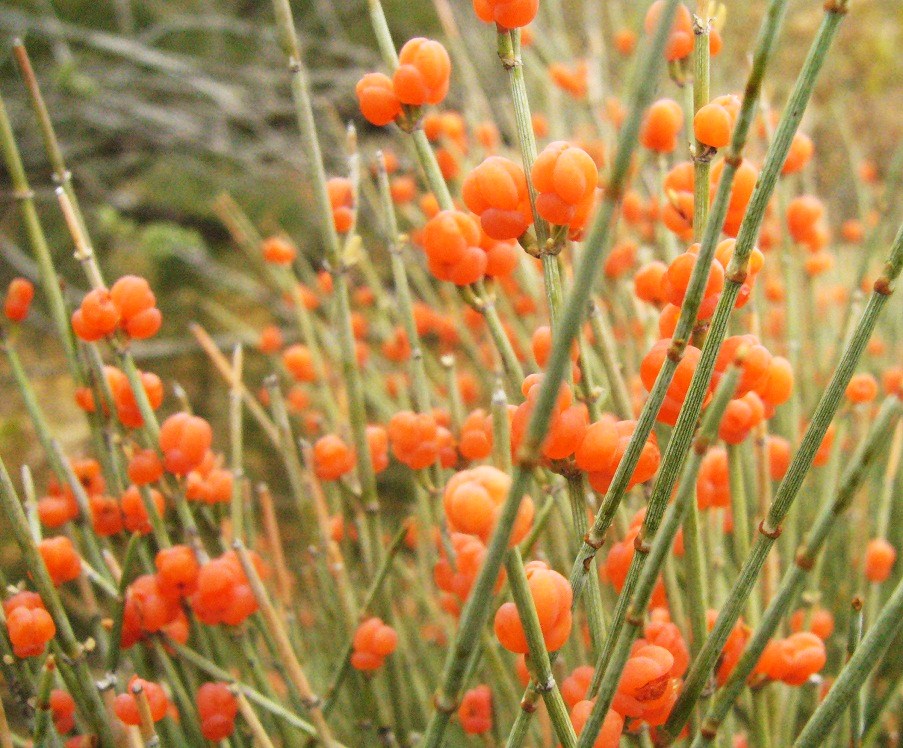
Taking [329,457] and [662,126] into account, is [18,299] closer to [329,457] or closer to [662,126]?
[329,457]

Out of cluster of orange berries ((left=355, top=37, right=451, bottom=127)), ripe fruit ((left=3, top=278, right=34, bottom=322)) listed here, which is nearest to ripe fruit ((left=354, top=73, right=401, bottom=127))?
cluster of orange berries ((left=355, top=37, right=451, bottom=127))

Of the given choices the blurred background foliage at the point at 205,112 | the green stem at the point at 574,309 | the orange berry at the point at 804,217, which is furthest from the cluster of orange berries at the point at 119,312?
the blurred background foliage at the point at 205,112

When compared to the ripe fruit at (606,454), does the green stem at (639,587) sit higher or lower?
lower

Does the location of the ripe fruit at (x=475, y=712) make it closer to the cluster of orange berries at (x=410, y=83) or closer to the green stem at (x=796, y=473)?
the green stem at (x=796, y=473)

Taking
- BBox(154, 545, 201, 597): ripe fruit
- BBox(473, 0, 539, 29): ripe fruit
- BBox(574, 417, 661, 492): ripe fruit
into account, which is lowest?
BBox(154, 545, 201, 597): ripe fruit

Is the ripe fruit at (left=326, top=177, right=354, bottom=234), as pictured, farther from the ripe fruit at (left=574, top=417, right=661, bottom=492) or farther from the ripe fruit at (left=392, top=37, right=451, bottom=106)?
the ripe fruit at (left=574, top=417, right=661, bottom=492)

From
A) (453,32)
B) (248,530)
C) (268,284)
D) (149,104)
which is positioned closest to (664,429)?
(248,530)
